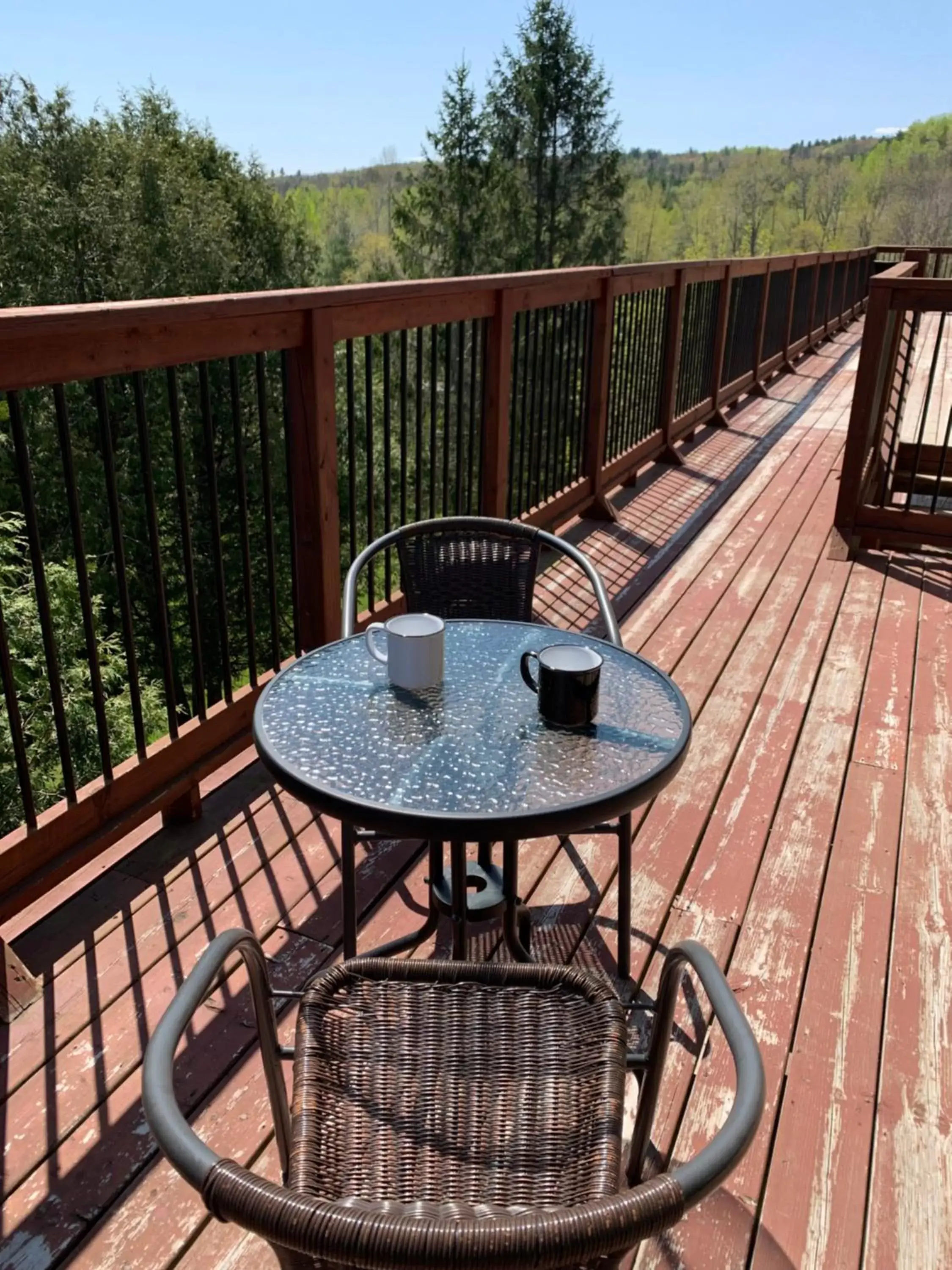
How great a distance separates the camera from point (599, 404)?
487 cm

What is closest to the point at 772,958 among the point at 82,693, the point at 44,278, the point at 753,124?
the point at 82,693

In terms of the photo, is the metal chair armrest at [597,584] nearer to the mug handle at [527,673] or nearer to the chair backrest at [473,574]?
the chair backrest at [473,574]

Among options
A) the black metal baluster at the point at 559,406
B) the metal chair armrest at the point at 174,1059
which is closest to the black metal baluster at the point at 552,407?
the black metal baluster at the point at 559,406

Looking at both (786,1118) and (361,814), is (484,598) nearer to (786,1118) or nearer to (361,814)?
(361,814)

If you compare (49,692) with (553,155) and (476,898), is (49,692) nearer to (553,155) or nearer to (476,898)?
(476,898)

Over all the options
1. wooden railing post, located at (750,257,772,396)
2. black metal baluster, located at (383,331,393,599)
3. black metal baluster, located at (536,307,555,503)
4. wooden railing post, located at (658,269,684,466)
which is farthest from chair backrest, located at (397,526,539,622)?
wooden railing post, located at (750,257,772,396)

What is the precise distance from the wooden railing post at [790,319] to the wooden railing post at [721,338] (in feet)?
8.19

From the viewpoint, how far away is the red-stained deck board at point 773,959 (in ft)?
4.67

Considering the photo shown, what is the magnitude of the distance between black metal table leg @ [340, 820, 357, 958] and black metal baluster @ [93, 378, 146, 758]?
711 mm

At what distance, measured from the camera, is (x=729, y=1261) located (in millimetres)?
1376

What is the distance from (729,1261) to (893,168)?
319 ft

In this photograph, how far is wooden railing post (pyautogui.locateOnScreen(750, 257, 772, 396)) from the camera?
→ 838 centimetres

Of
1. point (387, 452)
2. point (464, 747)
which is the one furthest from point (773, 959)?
point (387, 452)

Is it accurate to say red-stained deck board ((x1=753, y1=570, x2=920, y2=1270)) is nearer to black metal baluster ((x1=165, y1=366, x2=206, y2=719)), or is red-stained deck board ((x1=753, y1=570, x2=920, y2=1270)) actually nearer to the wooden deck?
the wooden deck
